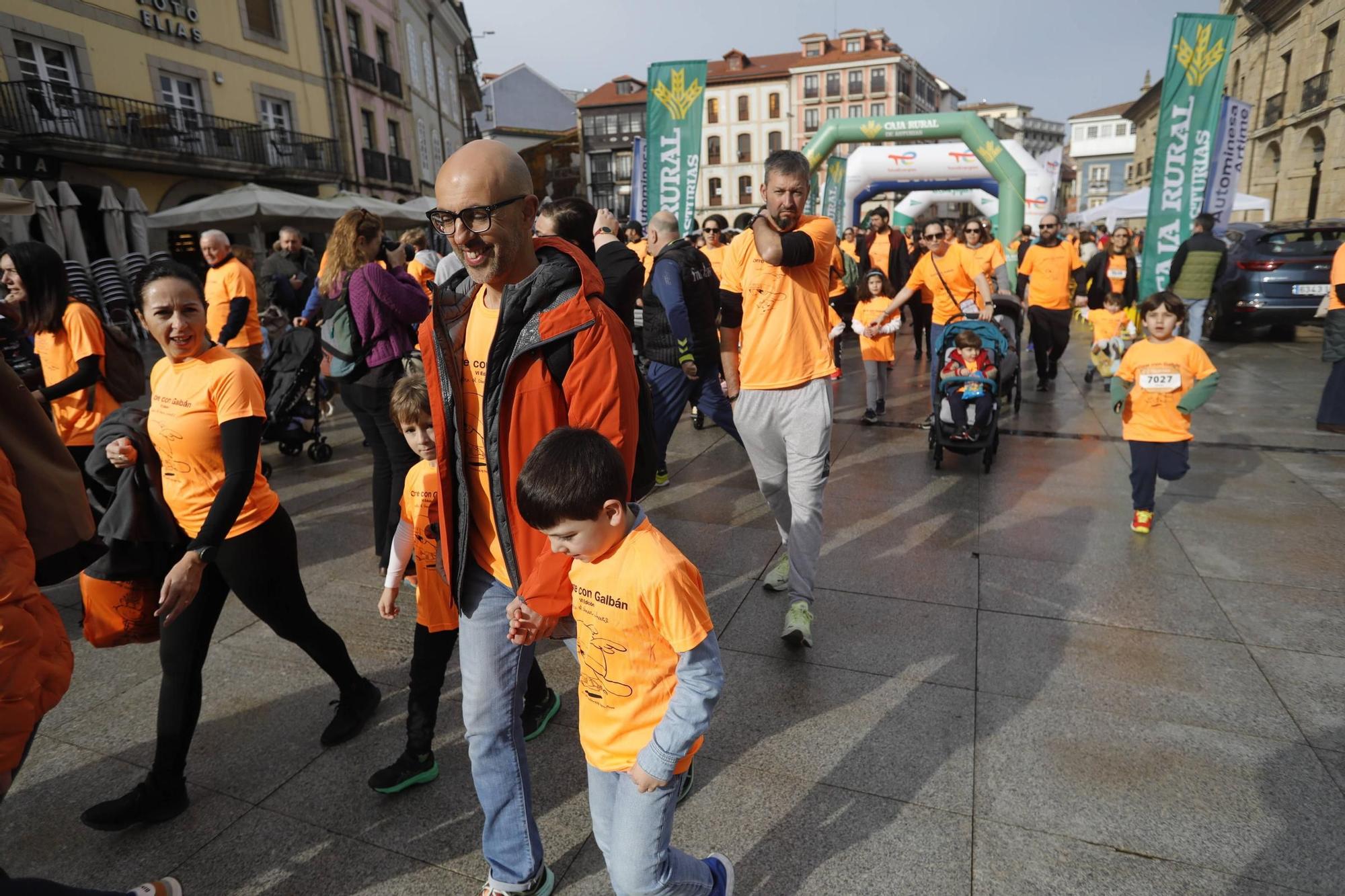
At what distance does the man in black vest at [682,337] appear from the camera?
500cm

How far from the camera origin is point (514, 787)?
2031mm

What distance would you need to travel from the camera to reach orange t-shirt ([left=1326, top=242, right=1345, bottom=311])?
22.1ft

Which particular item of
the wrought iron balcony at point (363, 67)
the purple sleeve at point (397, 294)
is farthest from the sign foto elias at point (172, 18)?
the purple sleeve at point (397, 294)

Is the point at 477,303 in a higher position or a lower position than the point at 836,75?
lower

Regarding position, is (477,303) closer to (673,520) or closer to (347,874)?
(347,874)

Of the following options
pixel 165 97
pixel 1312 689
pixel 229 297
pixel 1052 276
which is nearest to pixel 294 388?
pixel 229 297

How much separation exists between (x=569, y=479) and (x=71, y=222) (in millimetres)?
15349

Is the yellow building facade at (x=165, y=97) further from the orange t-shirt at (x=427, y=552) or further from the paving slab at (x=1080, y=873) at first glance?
the paving slab at (x=1080, y=873)

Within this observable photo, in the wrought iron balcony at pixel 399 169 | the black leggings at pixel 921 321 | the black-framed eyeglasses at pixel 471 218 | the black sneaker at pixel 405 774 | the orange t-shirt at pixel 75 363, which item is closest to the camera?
the black-framed eyeglasses at pixel 471 218

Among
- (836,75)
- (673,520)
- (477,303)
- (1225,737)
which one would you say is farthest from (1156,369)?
(836,75)

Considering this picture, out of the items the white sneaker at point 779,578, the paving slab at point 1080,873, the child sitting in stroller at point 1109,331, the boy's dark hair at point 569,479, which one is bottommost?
the paving slab at point 1080,873

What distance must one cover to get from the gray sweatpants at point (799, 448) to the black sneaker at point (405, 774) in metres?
1.73

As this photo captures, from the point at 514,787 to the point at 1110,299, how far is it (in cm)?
926

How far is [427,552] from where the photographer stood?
263 cm
